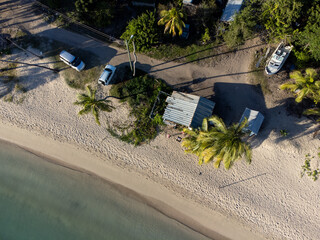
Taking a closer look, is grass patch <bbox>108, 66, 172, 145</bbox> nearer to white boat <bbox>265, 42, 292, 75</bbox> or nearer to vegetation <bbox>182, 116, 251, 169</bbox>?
vegetation <bbox>182, 116, 251, 169</bbox>

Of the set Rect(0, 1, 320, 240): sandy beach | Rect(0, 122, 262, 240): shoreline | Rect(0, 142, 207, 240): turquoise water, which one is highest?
Rect(0, 1, 320, 240): sandy beach

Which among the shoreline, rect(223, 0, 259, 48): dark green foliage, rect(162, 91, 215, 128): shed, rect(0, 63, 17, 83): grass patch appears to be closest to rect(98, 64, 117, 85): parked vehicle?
rect(162, 91, 215, 128): shed

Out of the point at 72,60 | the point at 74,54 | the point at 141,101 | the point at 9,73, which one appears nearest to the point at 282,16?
the point at 141,101

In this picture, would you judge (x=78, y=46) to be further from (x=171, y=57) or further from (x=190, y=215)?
(x=190, y=215)

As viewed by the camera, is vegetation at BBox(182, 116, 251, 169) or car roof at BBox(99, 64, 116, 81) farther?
car roof at BBox(99, 64, 116, 81)

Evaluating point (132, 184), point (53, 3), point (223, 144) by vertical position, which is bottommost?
point (132, 184)

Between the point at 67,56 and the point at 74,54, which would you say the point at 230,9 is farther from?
the point at 67,56

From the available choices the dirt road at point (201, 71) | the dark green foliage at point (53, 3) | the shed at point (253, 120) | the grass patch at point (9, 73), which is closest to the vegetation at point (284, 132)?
the shed at point (253, 120)

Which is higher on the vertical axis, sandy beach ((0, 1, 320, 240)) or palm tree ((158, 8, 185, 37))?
palm tree ((158, 8, 185, 37))
